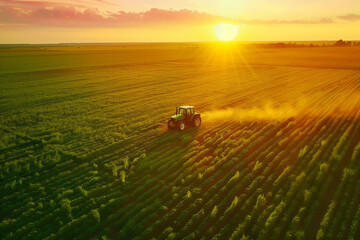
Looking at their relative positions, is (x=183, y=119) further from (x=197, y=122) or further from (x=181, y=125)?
(x=197, y=122)

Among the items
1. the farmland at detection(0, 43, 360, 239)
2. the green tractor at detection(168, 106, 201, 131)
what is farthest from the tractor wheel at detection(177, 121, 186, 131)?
the farmland at detection(0, 43, 360, 239)

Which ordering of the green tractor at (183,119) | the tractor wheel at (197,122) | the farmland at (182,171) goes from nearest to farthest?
the farmland at (182,171) < the green tractor at (183,119) < the tractor wheel at (197,122)

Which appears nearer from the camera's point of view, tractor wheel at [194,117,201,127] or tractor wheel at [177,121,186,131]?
tractor wheel at [177,121,186,131]

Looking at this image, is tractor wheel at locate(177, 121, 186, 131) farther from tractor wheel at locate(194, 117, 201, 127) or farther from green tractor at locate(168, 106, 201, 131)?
tractor wheel at locate(194, 117, 201, 127)

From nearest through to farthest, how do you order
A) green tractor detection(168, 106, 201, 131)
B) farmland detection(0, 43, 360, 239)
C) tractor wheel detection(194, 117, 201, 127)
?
farmland detection(0, 43, 360, 239) < green tractor detection(168, 106, 201, 131) < tractor wheel detection(194, 117, 201, 127)

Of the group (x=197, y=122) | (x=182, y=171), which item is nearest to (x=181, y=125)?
(x=197, y=122)

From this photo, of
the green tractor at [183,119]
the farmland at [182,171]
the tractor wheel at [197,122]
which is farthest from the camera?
the tractor wheel at [197,122]

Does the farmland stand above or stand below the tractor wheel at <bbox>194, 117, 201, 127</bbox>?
below

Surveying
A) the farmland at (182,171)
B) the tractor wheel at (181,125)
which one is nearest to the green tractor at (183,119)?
the tractor wheel at (181,125)

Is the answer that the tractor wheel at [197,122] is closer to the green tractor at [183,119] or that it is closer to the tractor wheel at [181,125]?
the green tractor at [183,119]
